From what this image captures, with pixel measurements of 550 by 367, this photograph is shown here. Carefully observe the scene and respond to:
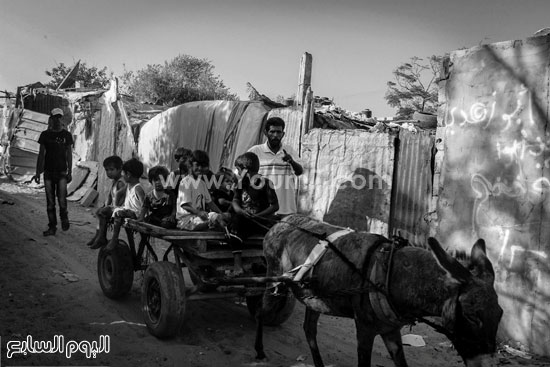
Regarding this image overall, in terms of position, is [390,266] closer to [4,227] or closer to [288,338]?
[288,338]

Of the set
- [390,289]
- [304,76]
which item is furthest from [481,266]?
[304,76]

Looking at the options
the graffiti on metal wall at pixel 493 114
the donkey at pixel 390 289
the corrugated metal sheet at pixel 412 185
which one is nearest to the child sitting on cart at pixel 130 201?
the donkey at pixel 390 289

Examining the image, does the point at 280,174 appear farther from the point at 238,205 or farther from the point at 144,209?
the point at 144,209

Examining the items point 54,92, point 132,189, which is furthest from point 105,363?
point 54,92

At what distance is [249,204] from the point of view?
14.7ft

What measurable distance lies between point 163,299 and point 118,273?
48.7 inches

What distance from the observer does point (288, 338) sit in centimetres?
466

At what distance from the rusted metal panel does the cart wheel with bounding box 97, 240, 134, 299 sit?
4.13m

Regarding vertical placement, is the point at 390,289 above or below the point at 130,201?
below

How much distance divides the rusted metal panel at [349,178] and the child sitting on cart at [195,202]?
3.59 metres

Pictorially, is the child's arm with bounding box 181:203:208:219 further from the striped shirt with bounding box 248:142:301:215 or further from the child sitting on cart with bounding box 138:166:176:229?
the striped shirt with bounding box 248:142:301:215

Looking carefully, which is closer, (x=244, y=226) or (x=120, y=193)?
(x=244, y=226)

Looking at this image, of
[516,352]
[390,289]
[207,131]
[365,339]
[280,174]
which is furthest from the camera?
[207,131]

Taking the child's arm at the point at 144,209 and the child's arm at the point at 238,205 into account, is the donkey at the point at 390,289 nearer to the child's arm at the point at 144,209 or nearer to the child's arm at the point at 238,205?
the child's arm at the point at 238,205
